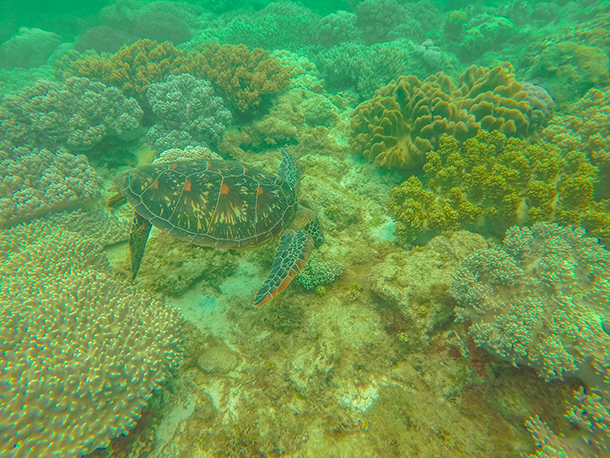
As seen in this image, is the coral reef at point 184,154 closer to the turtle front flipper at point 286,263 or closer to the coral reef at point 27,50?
the turtle front flipper at point 286,263

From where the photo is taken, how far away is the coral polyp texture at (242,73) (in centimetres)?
583

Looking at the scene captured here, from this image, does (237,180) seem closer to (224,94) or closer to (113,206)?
(113,206)

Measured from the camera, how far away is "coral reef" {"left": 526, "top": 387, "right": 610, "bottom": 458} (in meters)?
1.67

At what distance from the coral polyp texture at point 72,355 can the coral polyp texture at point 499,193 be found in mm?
3493

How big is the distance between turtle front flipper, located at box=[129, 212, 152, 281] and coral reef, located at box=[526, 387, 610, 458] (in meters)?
4.48

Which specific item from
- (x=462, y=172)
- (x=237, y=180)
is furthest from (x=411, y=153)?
(x=237, y=180)

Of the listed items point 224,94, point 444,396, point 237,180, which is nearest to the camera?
point 444,396

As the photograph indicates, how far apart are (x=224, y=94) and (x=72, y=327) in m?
5.72

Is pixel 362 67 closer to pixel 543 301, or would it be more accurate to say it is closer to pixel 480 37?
pixel 543 301

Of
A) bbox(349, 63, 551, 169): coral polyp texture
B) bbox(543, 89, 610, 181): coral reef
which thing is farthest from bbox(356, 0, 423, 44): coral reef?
bbox(543, 89, 610, 181): coral reef

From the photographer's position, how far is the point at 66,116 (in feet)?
16.9

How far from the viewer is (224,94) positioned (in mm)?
6102

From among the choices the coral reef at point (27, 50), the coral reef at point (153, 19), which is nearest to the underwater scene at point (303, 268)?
the coral reef at point (153, 19)

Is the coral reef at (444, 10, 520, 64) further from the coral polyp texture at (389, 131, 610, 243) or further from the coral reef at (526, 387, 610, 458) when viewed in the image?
the coral reef at (526, 387, 610, 458)
